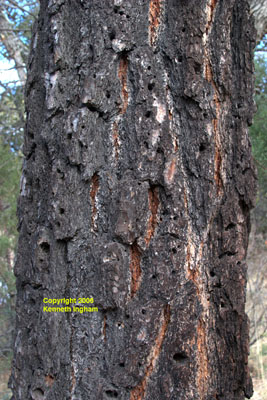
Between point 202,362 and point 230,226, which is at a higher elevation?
point 230,226

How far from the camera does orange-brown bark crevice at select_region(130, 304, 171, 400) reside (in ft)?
3.20

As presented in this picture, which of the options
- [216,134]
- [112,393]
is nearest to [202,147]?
[216,134]

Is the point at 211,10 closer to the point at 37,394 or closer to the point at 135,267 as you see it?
the point at 135,267

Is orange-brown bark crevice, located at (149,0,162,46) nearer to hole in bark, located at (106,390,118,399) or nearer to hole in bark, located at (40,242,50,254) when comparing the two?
hole in bark, located at (40,242,50,254)

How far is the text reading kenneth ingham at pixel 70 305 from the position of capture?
102 centimetres

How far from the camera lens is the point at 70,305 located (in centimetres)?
104

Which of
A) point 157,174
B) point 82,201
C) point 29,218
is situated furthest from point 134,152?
point 29,218

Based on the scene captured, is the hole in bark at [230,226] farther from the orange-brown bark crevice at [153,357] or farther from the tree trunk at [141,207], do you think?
the orange-brown bark crevice at [153,357]

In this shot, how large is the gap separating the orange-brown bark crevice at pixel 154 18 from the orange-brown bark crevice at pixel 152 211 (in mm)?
404

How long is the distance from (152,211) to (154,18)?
53cm

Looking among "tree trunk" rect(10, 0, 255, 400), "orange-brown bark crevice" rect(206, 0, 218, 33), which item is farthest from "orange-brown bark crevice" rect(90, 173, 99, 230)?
"orange-brown bark crevice" rect(206, 0, 218, 33)

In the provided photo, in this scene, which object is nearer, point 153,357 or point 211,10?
point 153,357

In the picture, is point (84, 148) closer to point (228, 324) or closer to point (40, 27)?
point (40, 27)

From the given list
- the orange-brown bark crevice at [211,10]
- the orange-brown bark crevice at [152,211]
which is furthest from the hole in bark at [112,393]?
the orange-brown bark crevice at [211,10]
